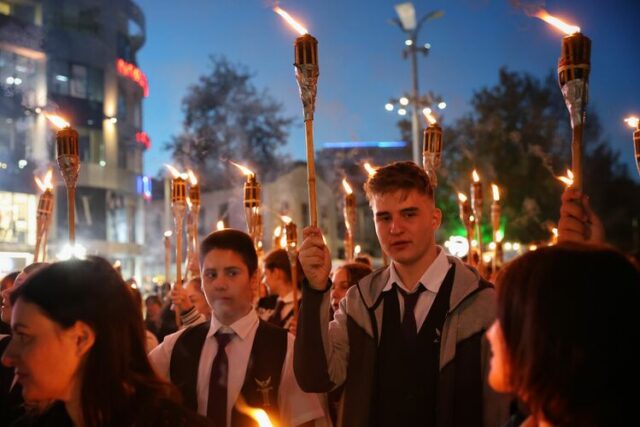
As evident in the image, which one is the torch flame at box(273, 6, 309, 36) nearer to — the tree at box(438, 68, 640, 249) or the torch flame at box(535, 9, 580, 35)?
the torch flame at box(535, 9, 580, 35)

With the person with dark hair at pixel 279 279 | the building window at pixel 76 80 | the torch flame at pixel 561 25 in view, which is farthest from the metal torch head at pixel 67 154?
the building window at pixel 76 80

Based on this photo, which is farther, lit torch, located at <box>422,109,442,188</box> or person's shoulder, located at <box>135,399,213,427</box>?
lit torch, located at <box>422,109,442,188</box>

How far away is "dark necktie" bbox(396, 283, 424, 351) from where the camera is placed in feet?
9.60

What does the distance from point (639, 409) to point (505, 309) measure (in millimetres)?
389

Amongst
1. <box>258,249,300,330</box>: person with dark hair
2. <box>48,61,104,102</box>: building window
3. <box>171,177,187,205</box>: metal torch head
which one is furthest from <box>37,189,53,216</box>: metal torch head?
<box>48,61,104,102</box>: building window

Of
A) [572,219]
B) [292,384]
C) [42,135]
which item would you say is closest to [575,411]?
[572,219]

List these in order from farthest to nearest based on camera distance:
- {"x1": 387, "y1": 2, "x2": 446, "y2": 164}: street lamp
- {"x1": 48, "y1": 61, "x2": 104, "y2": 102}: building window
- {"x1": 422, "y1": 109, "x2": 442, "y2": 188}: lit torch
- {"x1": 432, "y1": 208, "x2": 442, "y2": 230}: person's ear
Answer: {"x1": 48, "y1": 61, "x2": 104, "y2": 102}: building window → {"x1": 387, "y1": 2, "x2": 446, "y2": 164}: street lamp → {"x1": 422, "y1": 109, "x2": 442, "y2": 188}: lit torch → {"x1": 432, "y1": 208, "x2": 442, "y2": 230}: person's ear

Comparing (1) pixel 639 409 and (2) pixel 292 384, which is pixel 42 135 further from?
(1) pixel 639 409

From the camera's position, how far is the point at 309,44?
120 inches

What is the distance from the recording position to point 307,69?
308 cm

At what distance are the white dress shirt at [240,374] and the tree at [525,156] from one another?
27.0m

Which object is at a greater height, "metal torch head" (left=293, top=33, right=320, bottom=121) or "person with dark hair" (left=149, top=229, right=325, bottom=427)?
"metal torch head" (left=293, top=33, right=320, bottom=121)

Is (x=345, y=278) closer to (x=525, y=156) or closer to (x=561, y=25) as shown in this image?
(x=561, y=25)

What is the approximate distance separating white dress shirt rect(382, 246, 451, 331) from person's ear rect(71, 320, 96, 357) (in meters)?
1.39
